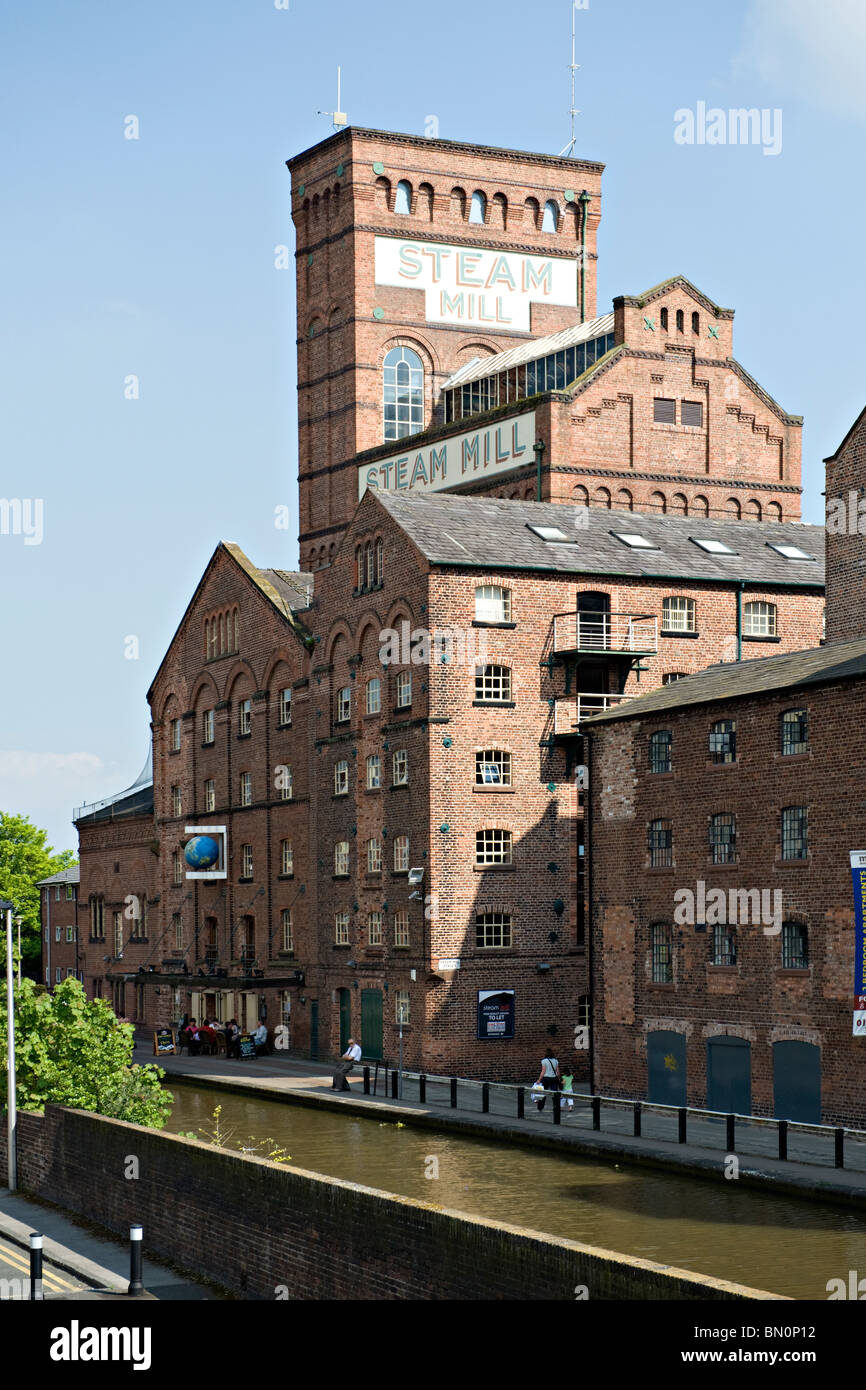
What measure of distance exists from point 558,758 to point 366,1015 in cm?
926

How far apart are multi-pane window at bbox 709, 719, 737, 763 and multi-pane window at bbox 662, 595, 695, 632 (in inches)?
459

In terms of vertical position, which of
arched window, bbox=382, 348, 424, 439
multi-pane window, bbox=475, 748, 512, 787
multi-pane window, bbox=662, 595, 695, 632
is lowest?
multi-pane window, bbox=475, 748, 512, 787

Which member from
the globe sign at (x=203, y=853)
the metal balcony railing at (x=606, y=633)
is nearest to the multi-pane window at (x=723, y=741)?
the metal balcony railing at (x=606, y=633)

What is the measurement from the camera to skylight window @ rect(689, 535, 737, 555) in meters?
52.8

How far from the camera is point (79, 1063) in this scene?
31797 millimetres

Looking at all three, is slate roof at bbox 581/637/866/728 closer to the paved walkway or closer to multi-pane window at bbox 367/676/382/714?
the paved walkway

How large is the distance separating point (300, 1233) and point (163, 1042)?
40234 millimetres

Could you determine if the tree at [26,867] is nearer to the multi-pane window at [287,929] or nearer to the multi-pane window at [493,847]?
the multi-pane window at [287,929]

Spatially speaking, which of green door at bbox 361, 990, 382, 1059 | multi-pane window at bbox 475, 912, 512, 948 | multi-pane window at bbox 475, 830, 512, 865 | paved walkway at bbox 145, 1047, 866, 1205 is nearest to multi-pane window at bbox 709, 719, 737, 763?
paved walkway at bbox 145, 1047, 866, 1205

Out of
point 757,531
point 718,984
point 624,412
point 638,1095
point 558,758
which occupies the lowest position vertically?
point 638,1095

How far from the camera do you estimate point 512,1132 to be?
3522 centimetres

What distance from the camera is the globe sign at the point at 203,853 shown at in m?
64.6
